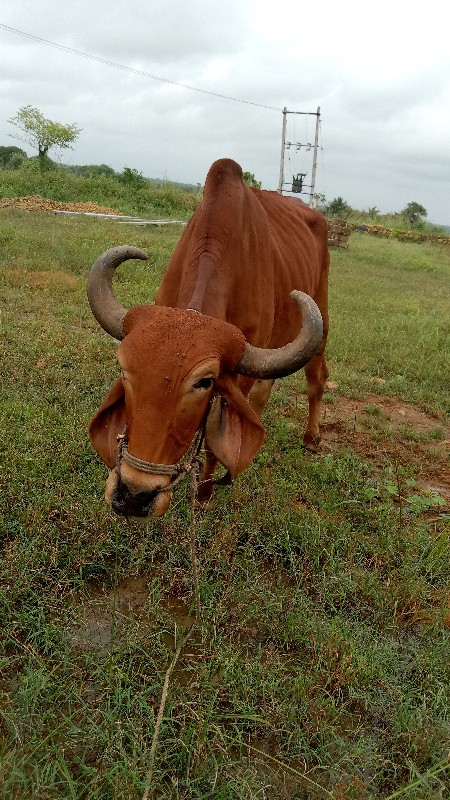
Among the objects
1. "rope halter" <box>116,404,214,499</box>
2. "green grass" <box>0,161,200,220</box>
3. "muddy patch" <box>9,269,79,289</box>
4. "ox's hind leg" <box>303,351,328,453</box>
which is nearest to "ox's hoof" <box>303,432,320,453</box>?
"ox's hind leg" <box>303,351,328,453</box>

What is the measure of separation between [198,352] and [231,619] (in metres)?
1.42

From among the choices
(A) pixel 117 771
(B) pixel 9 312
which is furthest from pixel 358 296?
(A) pixel 117 771

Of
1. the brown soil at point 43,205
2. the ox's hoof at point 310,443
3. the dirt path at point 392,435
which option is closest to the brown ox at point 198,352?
the ox's hoof at point 310,443

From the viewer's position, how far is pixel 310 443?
506 centimetres

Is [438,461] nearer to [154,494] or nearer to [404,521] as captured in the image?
[404,521]

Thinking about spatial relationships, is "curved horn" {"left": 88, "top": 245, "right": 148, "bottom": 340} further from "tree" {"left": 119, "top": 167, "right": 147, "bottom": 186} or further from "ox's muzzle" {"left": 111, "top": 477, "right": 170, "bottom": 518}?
"tree" {"left": 119, "top": 167, "right": 147, "bottom": 186}

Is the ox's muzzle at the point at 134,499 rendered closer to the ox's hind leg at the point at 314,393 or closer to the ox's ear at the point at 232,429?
the ox's ear at the point at 232,429

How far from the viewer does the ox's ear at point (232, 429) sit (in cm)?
263

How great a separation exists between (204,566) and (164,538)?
29cm

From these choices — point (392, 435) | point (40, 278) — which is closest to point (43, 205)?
point (40, 278)

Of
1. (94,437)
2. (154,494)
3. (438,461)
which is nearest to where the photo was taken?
(154,494)

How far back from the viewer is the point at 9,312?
23.0 feet

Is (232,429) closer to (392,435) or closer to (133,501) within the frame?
(133,501)

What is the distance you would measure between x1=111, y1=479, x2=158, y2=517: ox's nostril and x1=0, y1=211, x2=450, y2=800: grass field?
589 mm
